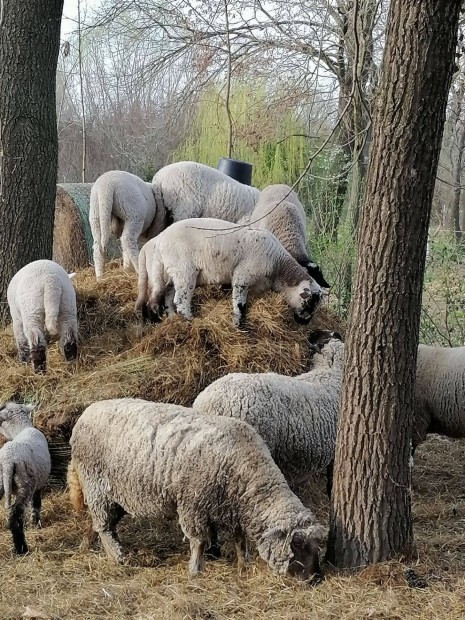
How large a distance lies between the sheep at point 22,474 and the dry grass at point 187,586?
0.17m

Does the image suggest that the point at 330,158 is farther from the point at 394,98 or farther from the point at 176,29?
the point at 394,98

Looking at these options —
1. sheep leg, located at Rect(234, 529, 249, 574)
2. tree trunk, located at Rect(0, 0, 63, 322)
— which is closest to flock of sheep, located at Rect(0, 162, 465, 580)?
sheep leg, located at Rect(234, 529, 249, 574)

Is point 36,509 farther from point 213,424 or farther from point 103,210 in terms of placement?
point 103,210

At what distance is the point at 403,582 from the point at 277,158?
10550mm

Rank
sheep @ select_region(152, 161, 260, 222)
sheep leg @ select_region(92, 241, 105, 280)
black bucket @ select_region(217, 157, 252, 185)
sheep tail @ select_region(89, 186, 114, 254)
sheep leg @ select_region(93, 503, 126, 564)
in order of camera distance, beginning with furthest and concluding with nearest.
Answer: black bucket @ select_region(217, 157, 252, 185) < sheep @ select_region(152, 161, 260, 222) < sheep leg @ select_region(92, 241, 105, 280) < sheep tail @ select_region(89, 186, 114, 254) < sheep leg @ select_region(93, 503, 126, 564)

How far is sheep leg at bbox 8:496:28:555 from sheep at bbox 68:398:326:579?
0.50 metres

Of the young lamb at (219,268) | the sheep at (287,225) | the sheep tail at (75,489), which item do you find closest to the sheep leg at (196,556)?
the sheep tail at (75,489)

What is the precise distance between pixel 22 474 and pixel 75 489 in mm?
457

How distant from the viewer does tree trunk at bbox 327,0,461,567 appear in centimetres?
430

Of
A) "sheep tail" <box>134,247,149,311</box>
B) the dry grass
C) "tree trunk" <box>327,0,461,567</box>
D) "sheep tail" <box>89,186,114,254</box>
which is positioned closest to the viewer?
the dry grass

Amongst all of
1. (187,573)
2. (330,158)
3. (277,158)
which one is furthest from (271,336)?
(277,158)

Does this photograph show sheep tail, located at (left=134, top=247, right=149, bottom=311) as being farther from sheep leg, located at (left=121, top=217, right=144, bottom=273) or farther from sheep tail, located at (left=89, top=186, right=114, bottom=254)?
sheep tail, located at (left=89, top=186, right=114, bottom=254)

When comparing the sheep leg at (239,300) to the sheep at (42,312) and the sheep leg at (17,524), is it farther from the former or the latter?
the sheep leg at (17,524)

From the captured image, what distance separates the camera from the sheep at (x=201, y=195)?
8.75 metres
